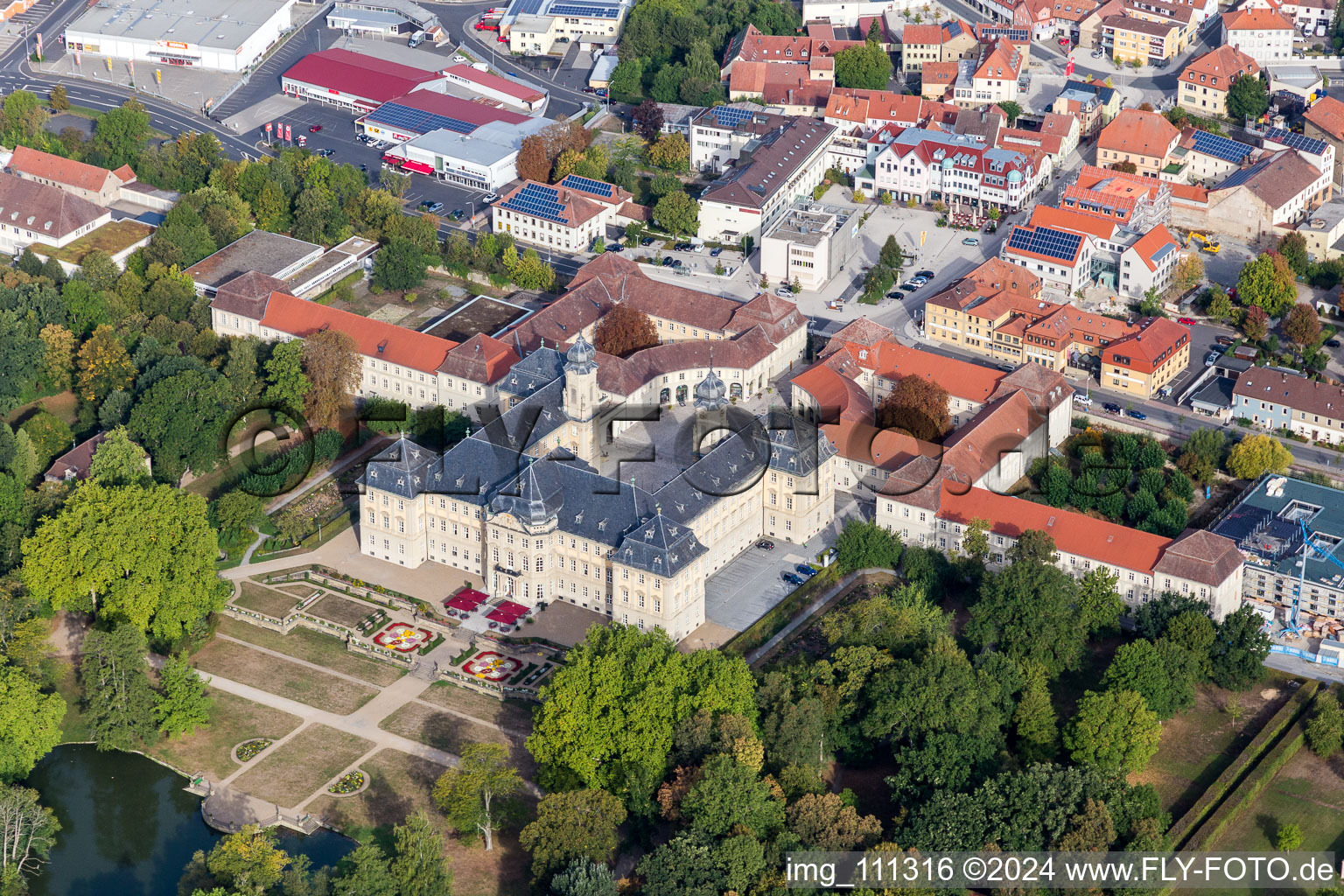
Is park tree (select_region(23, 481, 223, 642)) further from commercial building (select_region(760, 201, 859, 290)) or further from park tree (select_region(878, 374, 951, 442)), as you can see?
commercial building (select_region(760, 201, 859, 290))

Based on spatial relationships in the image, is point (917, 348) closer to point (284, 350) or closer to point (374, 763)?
point (284, 350)

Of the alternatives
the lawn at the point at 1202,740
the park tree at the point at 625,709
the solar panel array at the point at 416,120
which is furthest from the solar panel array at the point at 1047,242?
A: the park tree at the point at 625,709

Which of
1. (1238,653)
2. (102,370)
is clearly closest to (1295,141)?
(1238,653)

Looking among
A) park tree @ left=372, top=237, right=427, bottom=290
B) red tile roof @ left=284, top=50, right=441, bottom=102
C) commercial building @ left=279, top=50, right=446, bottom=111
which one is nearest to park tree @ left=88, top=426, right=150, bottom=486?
park tree @ left=372, top=237, right=427, bottom=290

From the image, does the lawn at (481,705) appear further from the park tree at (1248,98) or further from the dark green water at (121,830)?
the park tree at (1248,98)

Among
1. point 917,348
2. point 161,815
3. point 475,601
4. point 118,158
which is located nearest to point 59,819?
point 161,815

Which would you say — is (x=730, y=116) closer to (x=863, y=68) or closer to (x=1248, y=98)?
(x=863, y=68)
